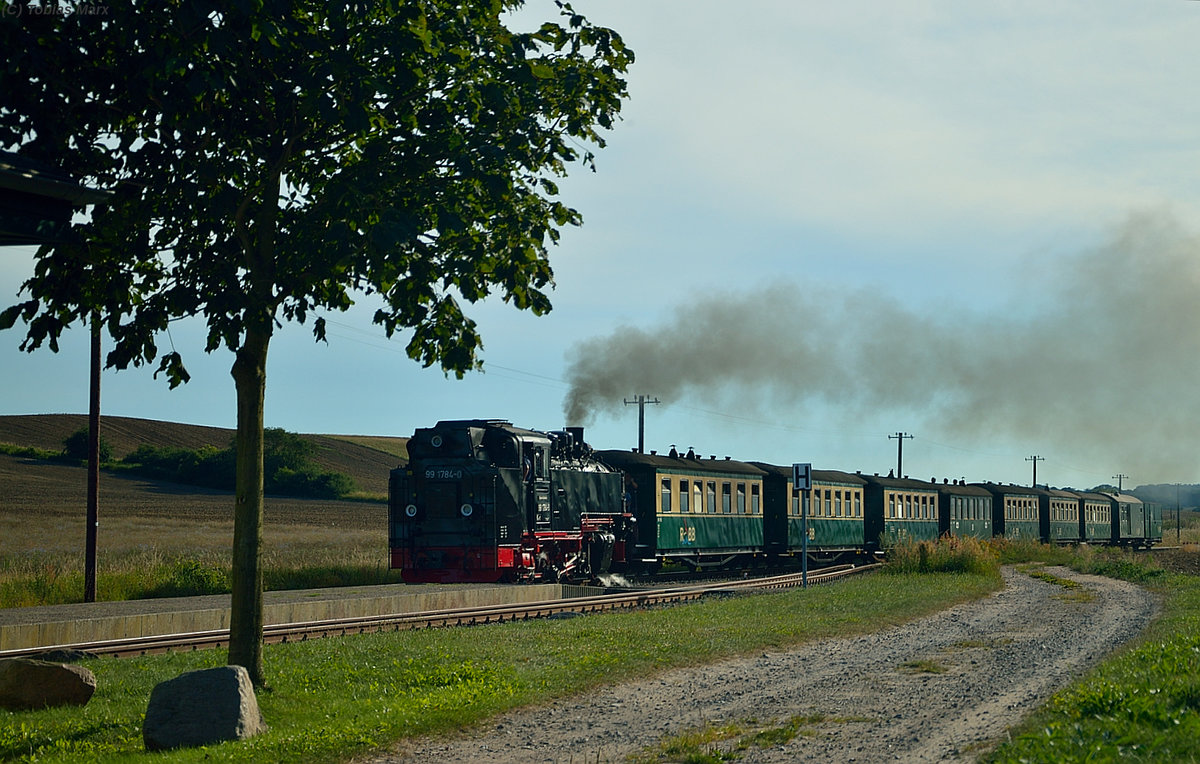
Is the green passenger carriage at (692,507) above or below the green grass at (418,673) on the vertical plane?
above

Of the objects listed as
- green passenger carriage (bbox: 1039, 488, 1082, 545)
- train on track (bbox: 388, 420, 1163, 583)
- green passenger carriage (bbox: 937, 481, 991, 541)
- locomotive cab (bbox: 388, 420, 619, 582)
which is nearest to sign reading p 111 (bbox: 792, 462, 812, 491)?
train on track (bbox: 388, 420, 1163, 583)

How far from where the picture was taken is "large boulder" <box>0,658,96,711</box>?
37.1 ft

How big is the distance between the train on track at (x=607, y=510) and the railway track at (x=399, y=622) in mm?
2530

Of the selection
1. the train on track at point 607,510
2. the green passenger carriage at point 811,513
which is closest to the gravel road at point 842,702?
the train on track at point 607,510

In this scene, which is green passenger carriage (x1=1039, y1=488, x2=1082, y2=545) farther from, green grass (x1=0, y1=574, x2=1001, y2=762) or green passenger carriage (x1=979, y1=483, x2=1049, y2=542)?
A: green grass (x1=0, y1=574, x2=1001, y2=762)

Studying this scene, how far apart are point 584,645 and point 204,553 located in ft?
94.2

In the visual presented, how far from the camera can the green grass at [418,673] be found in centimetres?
983

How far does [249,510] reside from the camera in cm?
1143

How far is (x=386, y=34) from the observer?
1029 centimetres

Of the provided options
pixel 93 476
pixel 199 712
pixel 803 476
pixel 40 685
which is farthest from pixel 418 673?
pixel 93 476

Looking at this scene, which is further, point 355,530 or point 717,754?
point 355,530

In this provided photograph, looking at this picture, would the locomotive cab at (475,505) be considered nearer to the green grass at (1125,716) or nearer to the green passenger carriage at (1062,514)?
the green grass at (1125,716)

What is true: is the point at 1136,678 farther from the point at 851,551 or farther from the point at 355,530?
the point at 355,530

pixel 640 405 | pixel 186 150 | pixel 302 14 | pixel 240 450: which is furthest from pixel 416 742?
pixel 640 405
